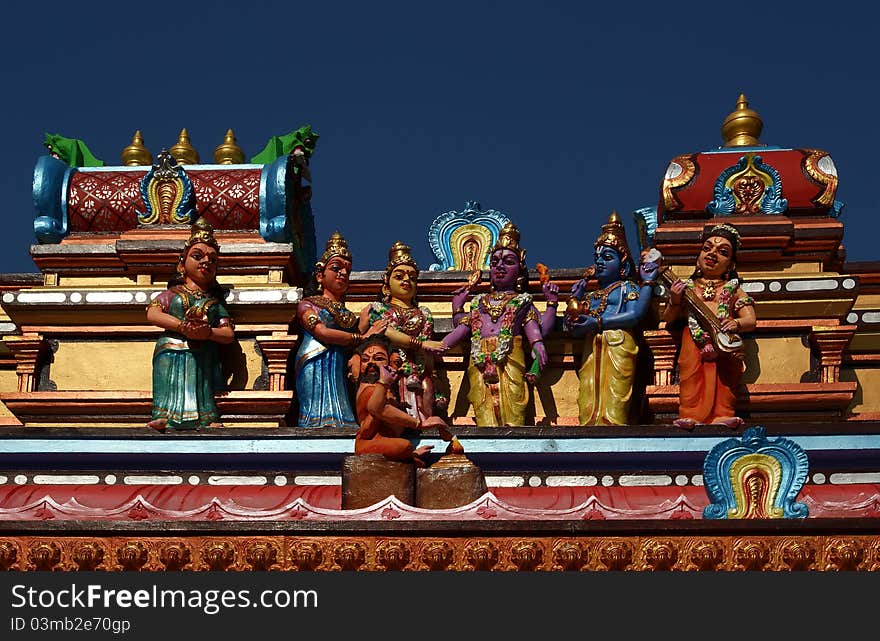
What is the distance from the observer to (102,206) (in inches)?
575

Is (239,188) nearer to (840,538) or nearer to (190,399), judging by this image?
(190,399)

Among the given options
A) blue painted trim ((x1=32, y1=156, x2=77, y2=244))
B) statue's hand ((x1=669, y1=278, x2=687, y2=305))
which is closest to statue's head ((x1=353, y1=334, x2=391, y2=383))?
statue's hand ((x1=669, y1=278, x2=687, y2=305))

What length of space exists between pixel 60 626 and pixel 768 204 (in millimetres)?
7416

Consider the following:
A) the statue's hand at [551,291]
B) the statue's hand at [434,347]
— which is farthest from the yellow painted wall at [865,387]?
the statue's hand at [434,347]

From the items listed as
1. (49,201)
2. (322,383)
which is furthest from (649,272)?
(49,201)

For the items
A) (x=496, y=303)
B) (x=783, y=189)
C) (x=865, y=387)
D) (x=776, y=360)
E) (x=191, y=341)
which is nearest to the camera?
(x=191, y=341)

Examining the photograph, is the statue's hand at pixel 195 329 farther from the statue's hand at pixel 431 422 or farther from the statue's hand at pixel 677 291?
the statue's hand at pixel 677 291

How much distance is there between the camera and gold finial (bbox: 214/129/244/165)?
16109mm

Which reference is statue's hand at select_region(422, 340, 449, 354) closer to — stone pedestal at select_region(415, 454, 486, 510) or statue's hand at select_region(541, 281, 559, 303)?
statue's hand at select_region(541, 281, 559, 303)

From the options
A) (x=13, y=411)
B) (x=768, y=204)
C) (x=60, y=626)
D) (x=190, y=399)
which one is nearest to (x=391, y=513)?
(x=60, y=626)

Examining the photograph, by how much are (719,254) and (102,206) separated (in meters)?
5.28

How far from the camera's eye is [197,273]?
13297 mm

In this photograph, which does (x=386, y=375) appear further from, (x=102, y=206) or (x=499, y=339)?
(x=102, y=206)

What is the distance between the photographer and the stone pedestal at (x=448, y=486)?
10.9m
